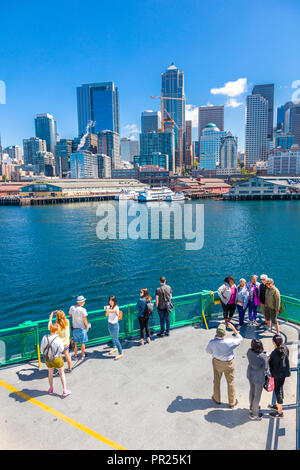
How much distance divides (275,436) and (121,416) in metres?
2.99

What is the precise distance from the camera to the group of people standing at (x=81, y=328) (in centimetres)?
694

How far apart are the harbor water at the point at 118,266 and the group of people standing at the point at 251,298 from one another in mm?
12201

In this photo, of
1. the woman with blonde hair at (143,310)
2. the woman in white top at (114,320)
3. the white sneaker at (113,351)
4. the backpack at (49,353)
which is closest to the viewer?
the backpack at (49,353)

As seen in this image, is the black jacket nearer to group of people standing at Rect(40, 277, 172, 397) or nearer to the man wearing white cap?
group of people standing at Rect(40, 277, 172, 397)

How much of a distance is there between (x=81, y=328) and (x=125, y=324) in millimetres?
1796

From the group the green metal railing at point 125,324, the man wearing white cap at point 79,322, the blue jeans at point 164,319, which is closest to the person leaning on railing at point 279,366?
the blue jeans at point 164,319

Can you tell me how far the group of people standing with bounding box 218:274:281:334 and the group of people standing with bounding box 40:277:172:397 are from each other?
6.71 ft

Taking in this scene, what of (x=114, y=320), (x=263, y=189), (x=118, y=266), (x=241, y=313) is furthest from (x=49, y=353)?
(x=263, y=189)

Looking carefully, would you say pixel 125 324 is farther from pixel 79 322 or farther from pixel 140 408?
pixel 140 408

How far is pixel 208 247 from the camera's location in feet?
128

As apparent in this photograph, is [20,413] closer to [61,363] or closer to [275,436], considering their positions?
[61,363]

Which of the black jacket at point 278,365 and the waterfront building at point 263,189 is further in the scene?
the waterfront building at point 263,189

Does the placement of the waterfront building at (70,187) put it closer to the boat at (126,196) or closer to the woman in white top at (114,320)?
the boat at (126,196)
